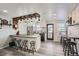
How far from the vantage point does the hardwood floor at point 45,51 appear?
255 centimetres

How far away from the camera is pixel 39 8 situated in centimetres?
256

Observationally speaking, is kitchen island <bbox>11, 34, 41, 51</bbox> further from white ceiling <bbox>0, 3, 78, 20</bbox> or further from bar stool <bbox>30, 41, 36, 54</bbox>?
white ceiling <bbox>0, 3, 78, 20</bbox>

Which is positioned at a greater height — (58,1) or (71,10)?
(58,1)

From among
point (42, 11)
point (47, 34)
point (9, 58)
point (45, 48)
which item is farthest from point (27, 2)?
point (9, 58)

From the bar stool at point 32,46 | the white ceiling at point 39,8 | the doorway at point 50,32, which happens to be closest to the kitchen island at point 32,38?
the bar stool at point 32,46

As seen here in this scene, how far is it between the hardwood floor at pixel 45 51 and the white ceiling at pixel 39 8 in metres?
0.64

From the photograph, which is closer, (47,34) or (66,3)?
(66,3)

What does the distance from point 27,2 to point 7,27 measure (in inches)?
29.3

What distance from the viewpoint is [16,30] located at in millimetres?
2578

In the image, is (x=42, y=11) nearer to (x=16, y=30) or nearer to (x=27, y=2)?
(x=27, y=2)

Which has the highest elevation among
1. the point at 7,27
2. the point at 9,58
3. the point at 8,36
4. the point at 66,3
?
the point at 66,3

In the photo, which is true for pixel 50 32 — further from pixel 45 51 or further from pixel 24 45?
pixel 24 45

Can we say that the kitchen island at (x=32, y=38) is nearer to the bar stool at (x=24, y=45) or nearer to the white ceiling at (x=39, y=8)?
the bar stool at (x=24, y=45)

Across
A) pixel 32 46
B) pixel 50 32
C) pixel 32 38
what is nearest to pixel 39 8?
pixel 50 32
